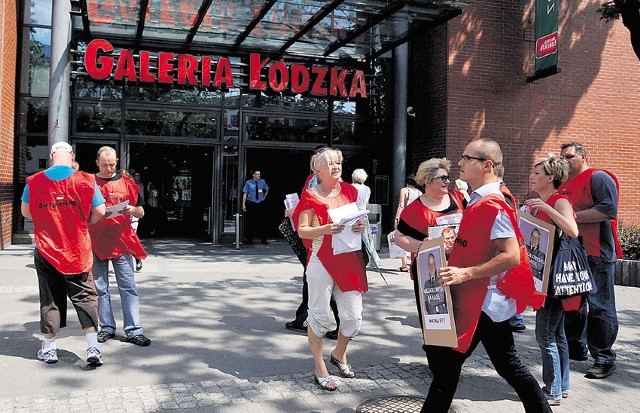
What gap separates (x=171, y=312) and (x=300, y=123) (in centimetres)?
928

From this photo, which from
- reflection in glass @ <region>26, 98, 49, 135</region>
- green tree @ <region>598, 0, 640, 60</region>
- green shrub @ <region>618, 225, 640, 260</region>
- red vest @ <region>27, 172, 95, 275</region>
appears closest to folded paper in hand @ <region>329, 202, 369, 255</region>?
red vest @ <region>27, 172, 95, 275</region>

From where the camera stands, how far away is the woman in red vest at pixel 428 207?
14.3 feet

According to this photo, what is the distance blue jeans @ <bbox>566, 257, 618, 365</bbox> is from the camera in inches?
197

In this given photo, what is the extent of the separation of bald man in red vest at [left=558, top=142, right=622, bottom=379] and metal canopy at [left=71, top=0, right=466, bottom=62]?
674cm

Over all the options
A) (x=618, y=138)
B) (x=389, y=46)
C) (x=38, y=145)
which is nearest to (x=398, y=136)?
(x=389, y=46)

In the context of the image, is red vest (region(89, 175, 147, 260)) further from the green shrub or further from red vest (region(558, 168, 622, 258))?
the green shrub

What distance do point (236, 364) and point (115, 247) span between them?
1.63 m

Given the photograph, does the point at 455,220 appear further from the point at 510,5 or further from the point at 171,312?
the point at 510,5

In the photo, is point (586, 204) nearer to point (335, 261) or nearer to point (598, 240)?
point (598, 240)

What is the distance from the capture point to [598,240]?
514cm

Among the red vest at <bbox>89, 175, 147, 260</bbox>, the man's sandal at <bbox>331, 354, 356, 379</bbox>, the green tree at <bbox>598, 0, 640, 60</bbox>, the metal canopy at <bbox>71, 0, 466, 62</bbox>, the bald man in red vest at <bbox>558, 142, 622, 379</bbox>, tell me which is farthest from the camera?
the metal canopy at <bbox>71, 0, 466, 62</bbox>

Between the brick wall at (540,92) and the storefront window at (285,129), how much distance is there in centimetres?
287

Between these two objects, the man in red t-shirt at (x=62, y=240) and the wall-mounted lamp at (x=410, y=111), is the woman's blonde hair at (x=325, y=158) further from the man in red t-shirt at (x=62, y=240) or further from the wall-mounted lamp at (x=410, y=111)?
the wall-mounted lamp at (x=410, y=111)

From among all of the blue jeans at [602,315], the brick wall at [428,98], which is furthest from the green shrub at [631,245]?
the blue jeans at [602,315]
